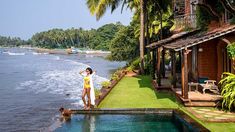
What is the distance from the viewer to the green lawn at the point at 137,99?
1750 cm

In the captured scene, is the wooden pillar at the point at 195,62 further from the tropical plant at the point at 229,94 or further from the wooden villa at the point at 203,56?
the tropical plant at the point at 229,94

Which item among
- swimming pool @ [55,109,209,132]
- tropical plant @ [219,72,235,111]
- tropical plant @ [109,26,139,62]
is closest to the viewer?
swimming pool @ [55,109,209,132]

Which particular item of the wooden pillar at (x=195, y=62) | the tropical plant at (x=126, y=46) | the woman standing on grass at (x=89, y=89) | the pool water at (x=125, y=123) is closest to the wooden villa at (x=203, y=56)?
the wooden pillar at (x=195, y=62)

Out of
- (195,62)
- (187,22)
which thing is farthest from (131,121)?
(187,22)

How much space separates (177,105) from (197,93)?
207cm

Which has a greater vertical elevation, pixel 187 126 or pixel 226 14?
pixel 226 14

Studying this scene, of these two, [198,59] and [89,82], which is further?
[198,59]

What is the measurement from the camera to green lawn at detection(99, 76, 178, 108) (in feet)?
57.4

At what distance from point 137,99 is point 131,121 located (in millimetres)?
4780

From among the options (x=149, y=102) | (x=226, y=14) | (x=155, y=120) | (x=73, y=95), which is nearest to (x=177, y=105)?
(x=149, y=102)

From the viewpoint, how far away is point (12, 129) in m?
19.1

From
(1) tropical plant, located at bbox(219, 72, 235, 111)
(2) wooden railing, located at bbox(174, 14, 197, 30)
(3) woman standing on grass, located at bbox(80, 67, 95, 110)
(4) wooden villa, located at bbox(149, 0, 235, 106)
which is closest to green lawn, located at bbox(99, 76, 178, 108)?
(4) wooden villa, located at bbox(149, 0, 235, 106)

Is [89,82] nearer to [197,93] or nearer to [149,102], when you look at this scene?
[149,102]

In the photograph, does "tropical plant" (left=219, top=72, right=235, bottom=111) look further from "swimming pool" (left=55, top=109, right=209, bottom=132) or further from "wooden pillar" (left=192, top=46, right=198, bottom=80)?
"wooden pillar" (left=192, top=46, right=198, bottom=80)
